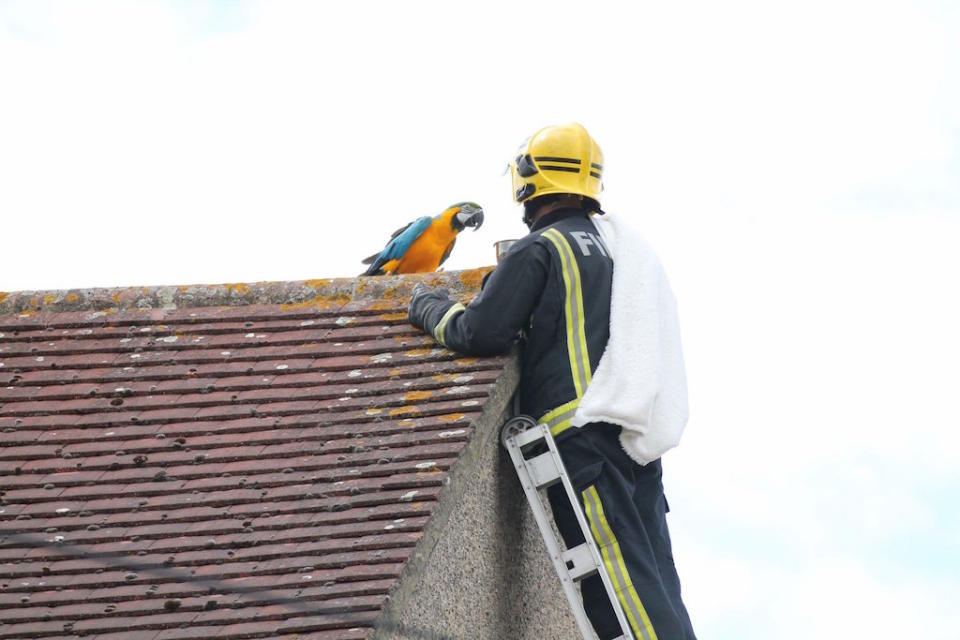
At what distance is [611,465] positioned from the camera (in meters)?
6.70

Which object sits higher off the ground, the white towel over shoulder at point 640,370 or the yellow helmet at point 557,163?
the yellow helmet at point 557,163

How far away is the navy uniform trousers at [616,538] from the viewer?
6484 millimetres

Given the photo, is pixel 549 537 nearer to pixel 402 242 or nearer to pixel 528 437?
pixel 528 437

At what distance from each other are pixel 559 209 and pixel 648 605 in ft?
6.61

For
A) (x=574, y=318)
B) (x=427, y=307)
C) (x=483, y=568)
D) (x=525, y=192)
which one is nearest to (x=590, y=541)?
(x=483, y=568)

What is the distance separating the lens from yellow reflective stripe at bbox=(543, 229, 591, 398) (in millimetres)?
6805

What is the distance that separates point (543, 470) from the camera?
6805 mm

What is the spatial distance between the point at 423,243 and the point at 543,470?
10.6 ft

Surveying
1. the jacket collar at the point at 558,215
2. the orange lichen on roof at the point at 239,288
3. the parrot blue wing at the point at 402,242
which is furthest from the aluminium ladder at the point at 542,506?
the parrot blue wing at the point at 402,242

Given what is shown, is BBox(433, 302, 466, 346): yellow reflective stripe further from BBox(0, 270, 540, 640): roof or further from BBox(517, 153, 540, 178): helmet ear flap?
BBox(517, 153, 540, 178): helmet ear flap

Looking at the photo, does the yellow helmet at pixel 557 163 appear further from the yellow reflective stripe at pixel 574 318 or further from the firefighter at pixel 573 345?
the yellow reflective stripe at pixel 574 318

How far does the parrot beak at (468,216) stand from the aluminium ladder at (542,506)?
3117mm

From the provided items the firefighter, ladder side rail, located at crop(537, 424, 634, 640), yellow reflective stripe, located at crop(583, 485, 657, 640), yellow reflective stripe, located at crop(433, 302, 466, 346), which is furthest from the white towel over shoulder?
yellow reflective stripe, located at crop(433, 302, 466, 346)

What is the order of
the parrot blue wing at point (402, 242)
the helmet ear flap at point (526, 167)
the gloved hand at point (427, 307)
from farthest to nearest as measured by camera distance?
the parrot blue wing at point (402, 242) < the helmet ear flap at point (526, 167) < the gloved hand at point (427, 307)
